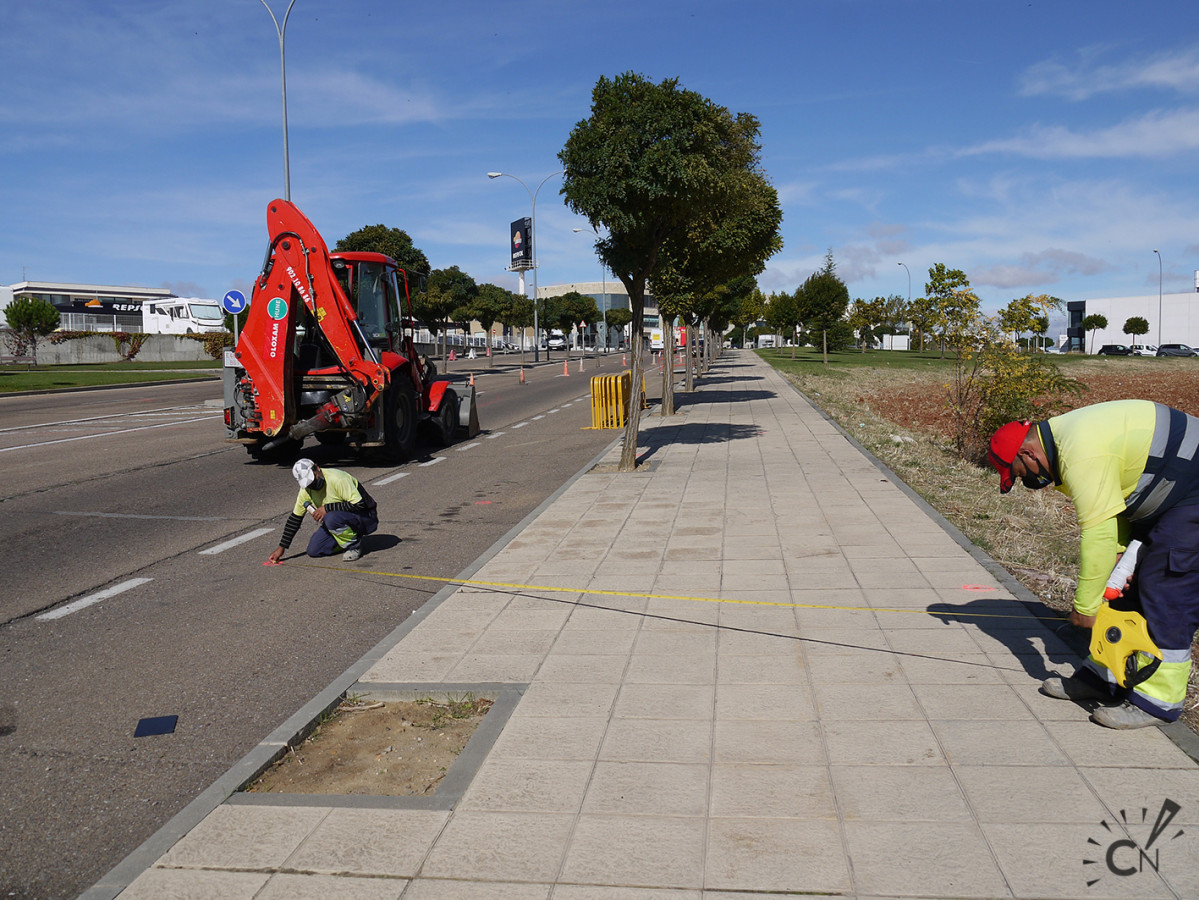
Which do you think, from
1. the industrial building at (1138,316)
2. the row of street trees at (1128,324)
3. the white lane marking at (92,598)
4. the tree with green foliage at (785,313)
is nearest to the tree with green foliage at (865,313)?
the tree with green foliage at (785,313)

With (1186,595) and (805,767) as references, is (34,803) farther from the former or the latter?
(1186,595)

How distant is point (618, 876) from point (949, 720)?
1.97m

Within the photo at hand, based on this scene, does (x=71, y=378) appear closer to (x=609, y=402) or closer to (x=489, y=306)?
(x=609, y=402)

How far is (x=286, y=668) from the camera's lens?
5375mm

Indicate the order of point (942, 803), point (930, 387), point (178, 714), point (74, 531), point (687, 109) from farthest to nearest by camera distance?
point (930, 387), point (687, 109), point (74, 531), point (178, 714), point (942, 803)

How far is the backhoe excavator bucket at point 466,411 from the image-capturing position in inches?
672

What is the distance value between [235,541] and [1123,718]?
23.9 ft

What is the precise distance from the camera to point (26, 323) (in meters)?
46.5

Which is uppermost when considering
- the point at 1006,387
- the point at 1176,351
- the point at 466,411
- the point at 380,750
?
the point at 1176,351

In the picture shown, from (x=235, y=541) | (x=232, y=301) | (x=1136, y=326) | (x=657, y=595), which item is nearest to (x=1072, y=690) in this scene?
(x=657, y=595)

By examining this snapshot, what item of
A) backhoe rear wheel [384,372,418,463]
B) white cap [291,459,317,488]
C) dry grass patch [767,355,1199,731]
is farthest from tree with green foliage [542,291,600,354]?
white cap [291,459,317,488]

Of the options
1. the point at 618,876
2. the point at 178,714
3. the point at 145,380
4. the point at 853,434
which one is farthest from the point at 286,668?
the point at 145,380

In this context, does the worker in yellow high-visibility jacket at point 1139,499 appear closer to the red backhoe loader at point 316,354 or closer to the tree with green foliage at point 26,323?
the red backhoe loader at point 316,354

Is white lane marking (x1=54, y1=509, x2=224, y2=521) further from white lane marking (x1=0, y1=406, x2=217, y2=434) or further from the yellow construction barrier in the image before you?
the yellow construction barrier
